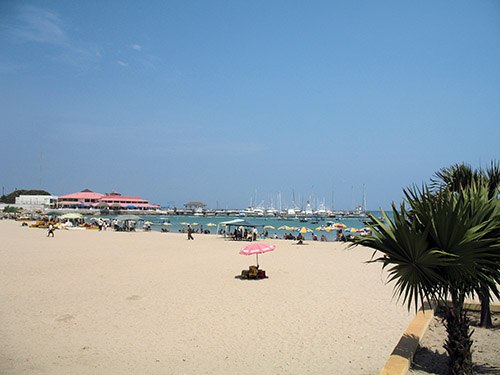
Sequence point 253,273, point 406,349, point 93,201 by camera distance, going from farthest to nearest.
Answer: point 93,201
point 253,273
point 406,349

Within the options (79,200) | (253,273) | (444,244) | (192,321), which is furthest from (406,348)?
(79,200)

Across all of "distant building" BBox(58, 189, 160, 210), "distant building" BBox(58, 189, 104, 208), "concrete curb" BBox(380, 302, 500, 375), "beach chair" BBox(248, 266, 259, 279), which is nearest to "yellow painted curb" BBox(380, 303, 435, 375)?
"concrete curb" BBox(380, 302, 500, 375)

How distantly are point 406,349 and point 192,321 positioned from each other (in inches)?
166

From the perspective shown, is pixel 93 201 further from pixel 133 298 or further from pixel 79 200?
pixel 133 298

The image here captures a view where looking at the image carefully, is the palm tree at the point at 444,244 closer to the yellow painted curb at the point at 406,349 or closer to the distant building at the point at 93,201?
the yellow painted curb at the point at 406,349

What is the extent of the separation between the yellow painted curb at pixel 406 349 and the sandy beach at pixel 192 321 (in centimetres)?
47

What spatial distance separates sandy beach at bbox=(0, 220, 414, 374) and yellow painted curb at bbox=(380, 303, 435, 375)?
0.47 metres

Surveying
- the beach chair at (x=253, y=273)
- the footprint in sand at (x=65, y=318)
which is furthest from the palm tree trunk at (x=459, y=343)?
the beach chair at (x=253, y=273)

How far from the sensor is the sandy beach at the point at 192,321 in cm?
575

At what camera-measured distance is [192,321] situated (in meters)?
7.83

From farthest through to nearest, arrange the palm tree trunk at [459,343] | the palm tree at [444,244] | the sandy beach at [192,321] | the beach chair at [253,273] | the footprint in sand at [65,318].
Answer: the beach chair at [253,273] → the footprint in sand at [65,318] → the sandy beach at [192,321] → the palm tree trunk at [459,343] → the palm tree at [444,244]

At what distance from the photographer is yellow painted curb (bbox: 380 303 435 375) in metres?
4.66

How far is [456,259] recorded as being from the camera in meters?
4.04

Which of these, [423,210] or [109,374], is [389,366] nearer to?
[423,210]
